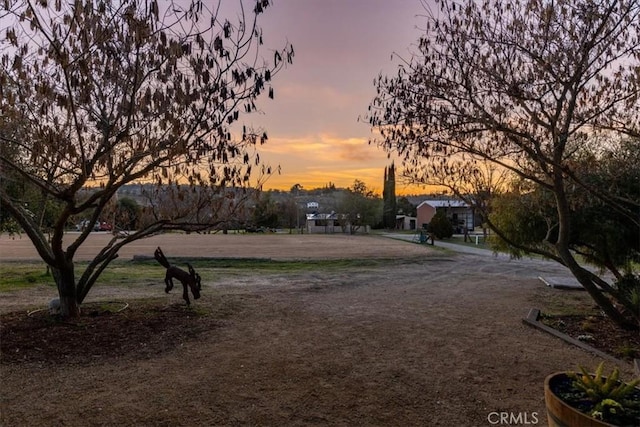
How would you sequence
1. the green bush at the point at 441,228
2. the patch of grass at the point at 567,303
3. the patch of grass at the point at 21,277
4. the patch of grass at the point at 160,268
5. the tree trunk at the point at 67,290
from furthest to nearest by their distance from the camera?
the green bush at the point at 441,228, the patch of grass at the point at 160,268, the patch of grass at the point at 21,277, the patch of grass at the point at 567,303, the tree trunk at the point at 67,290

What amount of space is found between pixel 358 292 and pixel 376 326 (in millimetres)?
3486

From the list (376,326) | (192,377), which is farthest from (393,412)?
(376,326)

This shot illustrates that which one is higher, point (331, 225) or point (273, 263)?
point (331, 225)

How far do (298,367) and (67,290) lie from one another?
3.94 metres

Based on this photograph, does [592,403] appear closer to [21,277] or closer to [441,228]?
[21,277]

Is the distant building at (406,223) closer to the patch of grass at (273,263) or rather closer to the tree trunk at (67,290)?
the patch of grass at (273,263)

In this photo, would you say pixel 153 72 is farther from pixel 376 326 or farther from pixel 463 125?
pixel 376 326

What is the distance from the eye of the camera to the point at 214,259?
18281 millimetres

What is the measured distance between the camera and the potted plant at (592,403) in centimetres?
243
